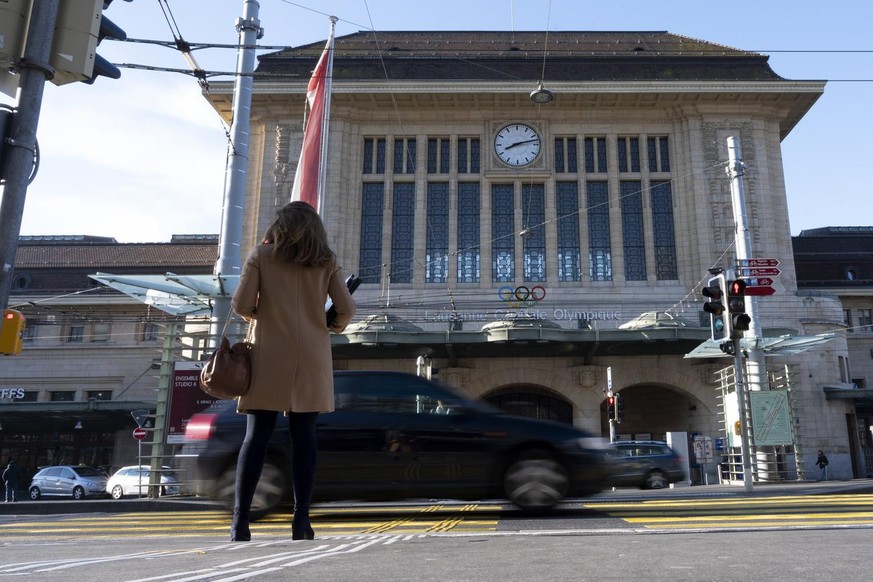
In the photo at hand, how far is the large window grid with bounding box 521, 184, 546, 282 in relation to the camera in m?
32.9

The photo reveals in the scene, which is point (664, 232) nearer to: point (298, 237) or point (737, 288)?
point (737, 288)

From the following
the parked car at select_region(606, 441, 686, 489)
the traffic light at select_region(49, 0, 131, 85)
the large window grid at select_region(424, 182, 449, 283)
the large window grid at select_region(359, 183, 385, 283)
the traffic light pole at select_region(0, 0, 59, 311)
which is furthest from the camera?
the large window grid at select_region(359, 183, 385, 283)

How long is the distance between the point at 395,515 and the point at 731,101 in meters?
32.2

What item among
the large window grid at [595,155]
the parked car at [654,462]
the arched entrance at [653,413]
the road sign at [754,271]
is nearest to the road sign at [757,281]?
the road sign at [754,271]

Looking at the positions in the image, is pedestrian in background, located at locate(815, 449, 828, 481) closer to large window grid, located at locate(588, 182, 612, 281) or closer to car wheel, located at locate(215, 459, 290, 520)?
large window grid, located at locate(588, 182, 612, 281)

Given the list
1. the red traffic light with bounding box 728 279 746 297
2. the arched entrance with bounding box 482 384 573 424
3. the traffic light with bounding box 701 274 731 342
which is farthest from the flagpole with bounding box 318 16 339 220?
the arched entrance with bounding box 482 384 573 424

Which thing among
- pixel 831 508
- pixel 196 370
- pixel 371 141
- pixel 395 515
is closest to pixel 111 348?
pixel 371 141

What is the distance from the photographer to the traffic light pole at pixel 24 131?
4.20 meters

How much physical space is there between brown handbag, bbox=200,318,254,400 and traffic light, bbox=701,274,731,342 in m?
10.8

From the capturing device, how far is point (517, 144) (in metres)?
34.9

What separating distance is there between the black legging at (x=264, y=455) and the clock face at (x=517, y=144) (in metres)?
31.5

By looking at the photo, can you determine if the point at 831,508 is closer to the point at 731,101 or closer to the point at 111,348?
the point at 731,101

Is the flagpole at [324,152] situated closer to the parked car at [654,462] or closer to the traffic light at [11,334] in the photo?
the traffic light at [11,334]

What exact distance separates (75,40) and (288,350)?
254cm
